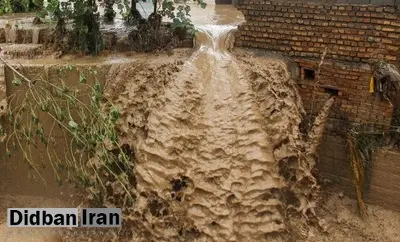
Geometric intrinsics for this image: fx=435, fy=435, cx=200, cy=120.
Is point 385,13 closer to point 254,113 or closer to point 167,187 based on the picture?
point 254,113

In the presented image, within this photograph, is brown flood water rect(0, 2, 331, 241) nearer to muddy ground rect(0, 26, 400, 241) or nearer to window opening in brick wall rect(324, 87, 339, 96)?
muddy ground rect(0, 26, 400, 241)

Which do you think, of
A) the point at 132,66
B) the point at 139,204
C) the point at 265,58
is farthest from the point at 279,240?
the point at 132,66

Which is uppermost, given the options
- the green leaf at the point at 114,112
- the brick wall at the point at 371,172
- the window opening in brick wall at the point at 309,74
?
the window opening in brick wall at the point at 309,74

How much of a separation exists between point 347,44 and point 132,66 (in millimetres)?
2540

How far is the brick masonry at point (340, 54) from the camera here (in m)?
4.92

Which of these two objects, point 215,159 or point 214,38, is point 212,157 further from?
point 214,38

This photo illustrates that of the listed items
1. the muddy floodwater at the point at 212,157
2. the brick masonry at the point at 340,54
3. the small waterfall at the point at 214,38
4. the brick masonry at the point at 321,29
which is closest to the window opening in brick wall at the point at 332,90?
the brick masonry at the point at 340,54

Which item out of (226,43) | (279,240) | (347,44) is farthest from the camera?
(226,43)

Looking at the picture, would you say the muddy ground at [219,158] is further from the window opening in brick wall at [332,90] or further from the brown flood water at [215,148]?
the window opening in brick wall at [332,90]

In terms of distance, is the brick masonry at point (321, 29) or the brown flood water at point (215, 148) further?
the brick masonry at point (321, 29)

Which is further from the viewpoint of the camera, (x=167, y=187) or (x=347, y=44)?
(x=347, y=44)

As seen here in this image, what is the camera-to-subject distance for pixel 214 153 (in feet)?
14.3

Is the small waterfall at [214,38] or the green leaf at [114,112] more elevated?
the small waterfall at [214,38]

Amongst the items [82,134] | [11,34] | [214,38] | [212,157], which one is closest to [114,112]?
[82,134]
